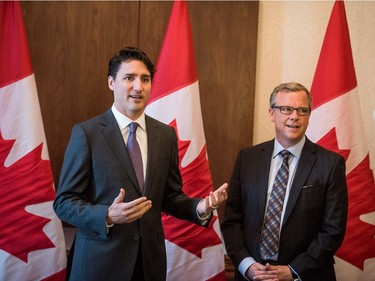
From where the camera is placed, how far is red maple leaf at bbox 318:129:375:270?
228 cm

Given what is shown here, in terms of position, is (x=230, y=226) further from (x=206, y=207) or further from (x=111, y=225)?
(x=111, y=225)

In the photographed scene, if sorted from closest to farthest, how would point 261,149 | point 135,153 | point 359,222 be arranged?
point 135,153
point 261,149
point 359,222

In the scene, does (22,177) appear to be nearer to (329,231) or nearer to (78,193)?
(78,193)

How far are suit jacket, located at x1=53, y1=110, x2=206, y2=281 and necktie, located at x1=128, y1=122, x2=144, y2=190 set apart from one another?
1.1 inches

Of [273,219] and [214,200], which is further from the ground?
[214,200]

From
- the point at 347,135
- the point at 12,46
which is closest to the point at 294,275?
the point at 347,135

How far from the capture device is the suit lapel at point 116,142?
58.9 inches

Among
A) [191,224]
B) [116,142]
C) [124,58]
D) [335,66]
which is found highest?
[335,66]

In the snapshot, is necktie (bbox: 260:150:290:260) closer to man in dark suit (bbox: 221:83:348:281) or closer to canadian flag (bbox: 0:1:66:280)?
man in dark suit (bbox: 221:83:348:281)

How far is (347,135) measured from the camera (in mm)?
2361

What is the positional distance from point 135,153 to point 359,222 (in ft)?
4.70

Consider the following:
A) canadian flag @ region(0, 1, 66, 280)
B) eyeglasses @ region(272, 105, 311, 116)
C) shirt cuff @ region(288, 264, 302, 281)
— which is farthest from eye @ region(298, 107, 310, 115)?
canadian flag @ region(0, 1, 66, 280)

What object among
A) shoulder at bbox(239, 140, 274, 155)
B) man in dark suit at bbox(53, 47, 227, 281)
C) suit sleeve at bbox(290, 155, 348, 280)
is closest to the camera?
man in dark suit at bbox(53, 47, 227, 281)

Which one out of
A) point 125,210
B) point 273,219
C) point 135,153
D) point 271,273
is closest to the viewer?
point 125,210
